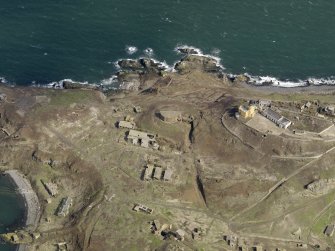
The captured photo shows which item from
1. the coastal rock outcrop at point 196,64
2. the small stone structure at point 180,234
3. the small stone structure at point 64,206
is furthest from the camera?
the coastal rock outcrop at point 196,64

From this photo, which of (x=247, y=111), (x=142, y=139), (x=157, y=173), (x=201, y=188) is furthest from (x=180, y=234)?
(x=247, y=111)

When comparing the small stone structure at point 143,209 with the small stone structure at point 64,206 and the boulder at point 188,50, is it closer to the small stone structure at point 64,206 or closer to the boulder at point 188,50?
the small stone structure at point 64,206

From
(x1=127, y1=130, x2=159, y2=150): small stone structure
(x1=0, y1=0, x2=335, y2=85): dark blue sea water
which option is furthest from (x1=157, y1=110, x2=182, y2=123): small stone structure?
(x1=0, y1=0, x2=335, y2=85): dark blue sea water

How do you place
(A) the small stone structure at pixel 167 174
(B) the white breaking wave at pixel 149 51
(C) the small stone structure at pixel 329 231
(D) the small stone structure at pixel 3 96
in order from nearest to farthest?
(C) the small stone structure at pixel 329 231 → (A) the small stone structure at pixel 167 174 → (D) the small stone structure at pixel 3 96 → (B) the white breaking wave at pixel 149 51

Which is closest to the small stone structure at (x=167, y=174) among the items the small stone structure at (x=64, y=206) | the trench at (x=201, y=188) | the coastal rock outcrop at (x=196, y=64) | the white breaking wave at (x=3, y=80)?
the trench at (x=201, y=188)

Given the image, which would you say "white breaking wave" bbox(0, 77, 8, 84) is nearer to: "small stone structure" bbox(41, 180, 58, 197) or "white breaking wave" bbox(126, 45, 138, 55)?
"white breaking wave" bbox(126, 45, 138, 55)
